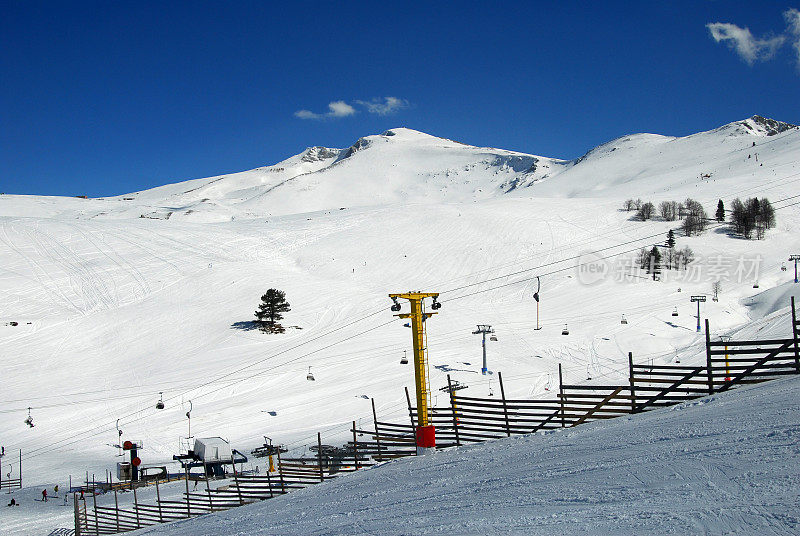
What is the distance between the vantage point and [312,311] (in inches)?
2133

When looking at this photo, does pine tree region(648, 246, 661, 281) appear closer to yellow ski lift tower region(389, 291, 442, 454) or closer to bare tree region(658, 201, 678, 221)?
bare tree region(658, 201, 678, 221)

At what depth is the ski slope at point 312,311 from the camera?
107ft

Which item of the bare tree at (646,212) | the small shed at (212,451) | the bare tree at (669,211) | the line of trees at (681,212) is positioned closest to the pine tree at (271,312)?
the small shed at (212,451)

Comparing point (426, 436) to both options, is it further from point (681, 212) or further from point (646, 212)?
point (681, 212)

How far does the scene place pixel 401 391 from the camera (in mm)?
32406

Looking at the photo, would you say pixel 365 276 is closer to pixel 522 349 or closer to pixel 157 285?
pixel 157 285

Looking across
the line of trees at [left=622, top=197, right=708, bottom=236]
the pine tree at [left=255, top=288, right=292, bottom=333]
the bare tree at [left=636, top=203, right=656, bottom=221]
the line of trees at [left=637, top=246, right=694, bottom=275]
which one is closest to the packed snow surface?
the pine tree at [left=255, top=288, right=292, bottom=333]

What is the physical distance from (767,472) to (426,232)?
3093 inches

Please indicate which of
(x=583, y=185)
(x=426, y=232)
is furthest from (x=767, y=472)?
(x=583, y=185)

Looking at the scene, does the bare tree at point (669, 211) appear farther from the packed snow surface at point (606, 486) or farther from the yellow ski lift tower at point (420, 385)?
the packed snow surface at point (606, 486)

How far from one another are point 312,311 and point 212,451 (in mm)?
30469

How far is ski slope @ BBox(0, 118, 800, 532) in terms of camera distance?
107 feet

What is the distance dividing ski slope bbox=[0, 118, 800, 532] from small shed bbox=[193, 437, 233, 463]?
2.99 metres

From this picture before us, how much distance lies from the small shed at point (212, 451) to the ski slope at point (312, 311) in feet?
9.79
